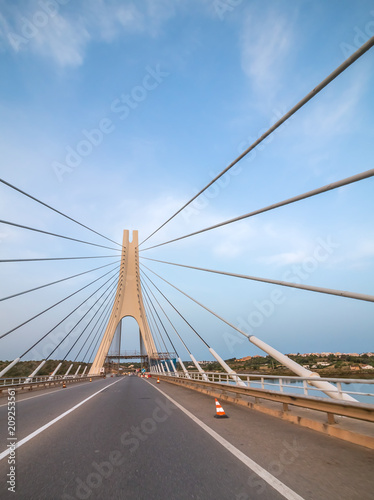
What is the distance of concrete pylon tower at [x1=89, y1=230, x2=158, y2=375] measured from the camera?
64.6 metres

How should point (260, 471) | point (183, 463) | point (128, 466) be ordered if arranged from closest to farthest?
1. point (260, 471)
2. point (128, 466)
3. point (183, 463)

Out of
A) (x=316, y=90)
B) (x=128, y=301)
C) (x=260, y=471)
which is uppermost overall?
(x=128, y=301)

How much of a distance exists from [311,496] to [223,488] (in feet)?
3.01

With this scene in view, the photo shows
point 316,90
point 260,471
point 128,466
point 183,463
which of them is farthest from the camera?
point 316,90

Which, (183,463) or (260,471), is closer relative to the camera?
(260,471)

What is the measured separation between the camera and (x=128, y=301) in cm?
6856

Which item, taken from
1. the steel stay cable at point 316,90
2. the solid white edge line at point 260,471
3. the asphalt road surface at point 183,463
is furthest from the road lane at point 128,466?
the steel stay cable at point 316,90

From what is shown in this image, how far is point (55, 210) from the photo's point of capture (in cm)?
2047

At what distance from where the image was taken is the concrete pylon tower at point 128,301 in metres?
64.6

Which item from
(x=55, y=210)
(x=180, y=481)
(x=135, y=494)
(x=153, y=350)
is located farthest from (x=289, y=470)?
(x=153, y=350)

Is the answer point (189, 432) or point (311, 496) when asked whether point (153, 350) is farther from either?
point (311, 496)

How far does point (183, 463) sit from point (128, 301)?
64924mm

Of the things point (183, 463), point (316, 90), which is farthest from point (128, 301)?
point (183, 463)

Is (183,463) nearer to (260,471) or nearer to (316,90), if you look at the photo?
(260,471)
